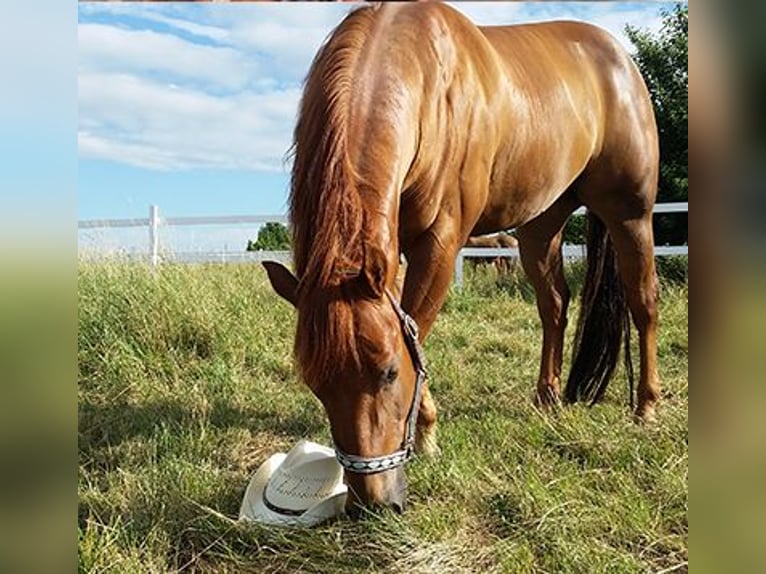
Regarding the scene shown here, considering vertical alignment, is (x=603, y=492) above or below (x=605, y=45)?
below

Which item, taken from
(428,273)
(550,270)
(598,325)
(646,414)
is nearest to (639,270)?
(598,325)

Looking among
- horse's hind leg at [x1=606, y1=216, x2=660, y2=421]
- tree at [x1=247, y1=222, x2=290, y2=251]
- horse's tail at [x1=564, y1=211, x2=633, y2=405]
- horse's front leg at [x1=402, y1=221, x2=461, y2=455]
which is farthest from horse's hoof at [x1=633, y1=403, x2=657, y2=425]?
tree at [x1=247, y1=222, x2=290, y2=251]

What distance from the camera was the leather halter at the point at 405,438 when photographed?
1737 mm

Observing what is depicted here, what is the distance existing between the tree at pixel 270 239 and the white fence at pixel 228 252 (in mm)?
91

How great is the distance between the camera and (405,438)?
73.4 inches

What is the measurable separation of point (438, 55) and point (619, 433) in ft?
5.24

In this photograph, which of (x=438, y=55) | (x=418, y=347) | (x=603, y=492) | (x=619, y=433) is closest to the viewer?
(x=418, y=347)

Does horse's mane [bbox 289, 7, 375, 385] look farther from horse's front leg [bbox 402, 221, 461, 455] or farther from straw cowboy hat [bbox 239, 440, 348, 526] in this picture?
horse's front leg [bbox 402, 221, 461, 455]

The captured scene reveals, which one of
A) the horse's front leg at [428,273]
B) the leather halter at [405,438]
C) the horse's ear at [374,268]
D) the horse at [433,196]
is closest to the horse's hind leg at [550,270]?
the horse at [433,196]

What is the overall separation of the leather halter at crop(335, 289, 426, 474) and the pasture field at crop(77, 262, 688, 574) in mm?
178

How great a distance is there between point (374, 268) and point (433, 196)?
722 millimetres
